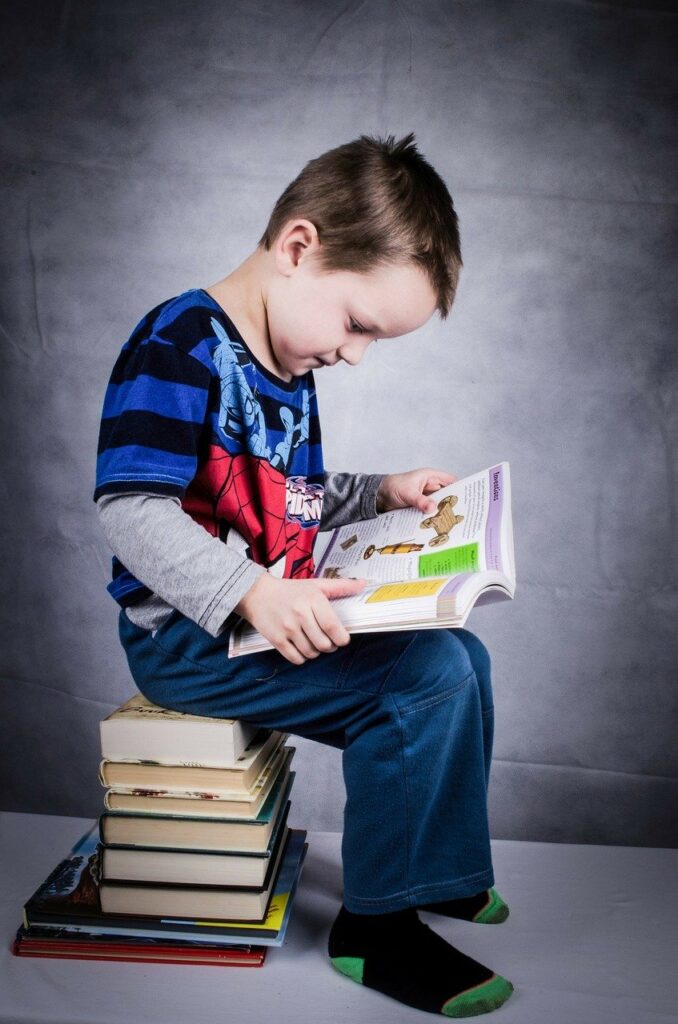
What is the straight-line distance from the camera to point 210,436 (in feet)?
3.02

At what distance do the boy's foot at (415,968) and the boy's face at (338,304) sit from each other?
1.91 feet

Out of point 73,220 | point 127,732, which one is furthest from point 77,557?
point 127,732

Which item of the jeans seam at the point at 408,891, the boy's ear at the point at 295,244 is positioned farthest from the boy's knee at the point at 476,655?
the boy's ear at the point at 295,244

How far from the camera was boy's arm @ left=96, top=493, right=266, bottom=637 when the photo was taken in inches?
32.2

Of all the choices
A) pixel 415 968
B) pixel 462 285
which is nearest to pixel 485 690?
pixel 415 968

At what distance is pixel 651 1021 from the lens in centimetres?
87

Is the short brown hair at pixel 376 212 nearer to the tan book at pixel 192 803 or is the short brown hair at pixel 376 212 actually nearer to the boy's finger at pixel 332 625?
the boy's finger at pixel 332 625

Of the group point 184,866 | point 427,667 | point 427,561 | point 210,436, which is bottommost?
point 184,866

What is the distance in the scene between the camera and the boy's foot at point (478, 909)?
1.07m

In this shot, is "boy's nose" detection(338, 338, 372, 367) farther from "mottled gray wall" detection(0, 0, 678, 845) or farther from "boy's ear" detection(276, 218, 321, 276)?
"mottled gray wall" detection(0, 0, 678, 845)

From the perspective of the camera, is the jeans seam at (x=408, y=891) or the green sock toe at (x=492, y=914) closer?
the jeans seam at (x=408, y=891)

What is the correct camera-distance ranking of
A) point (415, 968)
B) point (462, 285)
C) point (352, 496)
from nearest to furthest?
1. point (415, 968)
2. point (352, 496)
3. point (462, 285)

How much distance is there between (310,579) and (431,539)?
0.61ft

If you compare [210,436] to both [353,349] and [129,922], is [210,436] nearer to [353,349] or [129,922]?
[353,349]
